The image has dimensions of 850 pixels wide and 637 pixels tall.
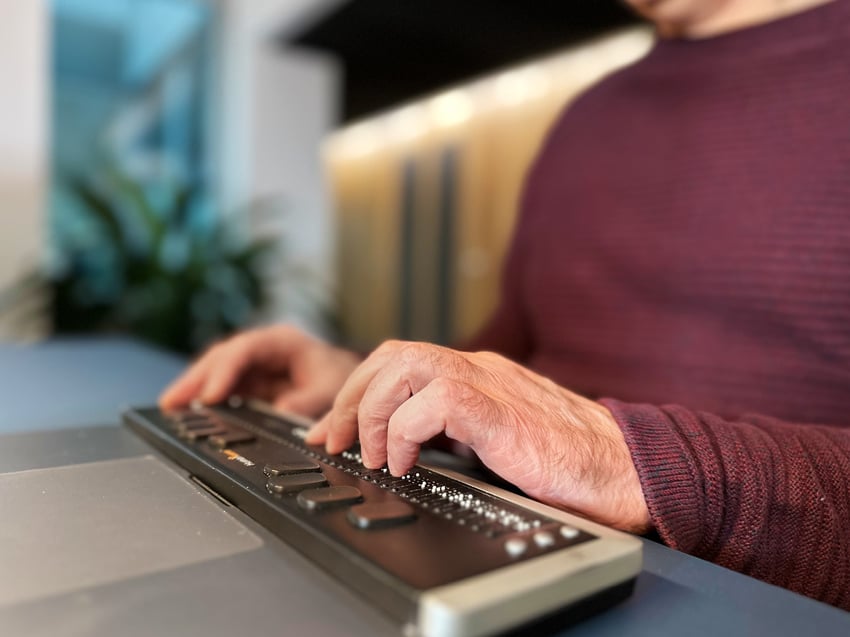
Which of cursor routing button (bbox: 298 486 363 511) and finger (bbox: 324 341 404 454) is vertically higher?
finger (bbox: 324 341 404 454)

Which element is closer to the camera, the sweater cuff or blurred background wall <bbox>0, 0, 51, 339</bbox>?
the sweater cuff

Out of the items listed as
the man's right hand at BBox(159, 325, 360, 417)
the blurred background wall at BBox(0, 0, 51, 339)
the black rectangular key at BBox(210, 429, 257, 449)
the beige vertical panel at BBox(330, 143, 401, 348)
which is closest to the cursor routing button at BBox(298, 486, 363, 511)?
the black rectangular key at BBox(210, 429, 257, 449)

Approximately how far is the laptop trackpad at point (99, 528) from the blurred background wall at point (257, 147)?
114 centimetres

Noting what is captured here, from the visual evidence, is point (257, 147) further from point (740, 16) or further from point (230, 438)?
point (230, 438)

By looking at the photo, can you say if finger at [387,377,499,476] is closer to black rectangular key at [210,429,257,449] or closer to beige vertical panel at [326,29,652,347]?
black rectangular key at [210,429,257,449]

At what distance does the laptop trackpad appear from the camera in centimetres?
26

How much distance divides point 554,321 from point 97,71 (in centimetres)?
271

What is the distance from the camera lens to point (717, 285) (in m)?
0.63

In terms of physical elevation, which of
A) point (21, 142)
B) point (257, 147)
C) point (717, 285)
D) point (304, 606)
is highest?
point (257, 147)

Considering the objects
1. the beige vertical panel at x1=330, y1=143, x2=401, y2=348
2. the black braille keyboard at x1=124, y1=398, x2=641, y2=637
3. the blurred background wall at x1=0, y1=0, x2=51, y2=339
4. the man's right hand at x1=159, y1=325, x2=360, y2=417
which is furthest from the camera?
the beige vertical panel at x1=330, y1=143, x2=401, y2=348

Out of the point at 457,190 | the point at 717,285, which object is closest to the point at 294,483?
the point at 717,285

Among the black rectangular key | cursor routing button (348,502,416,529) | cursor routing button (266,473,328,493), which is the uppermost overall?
cursor routing button (348,502,416,529)

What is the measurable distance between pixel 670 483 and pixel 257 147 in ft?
8.81

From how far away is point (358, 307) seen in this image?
176 inches
